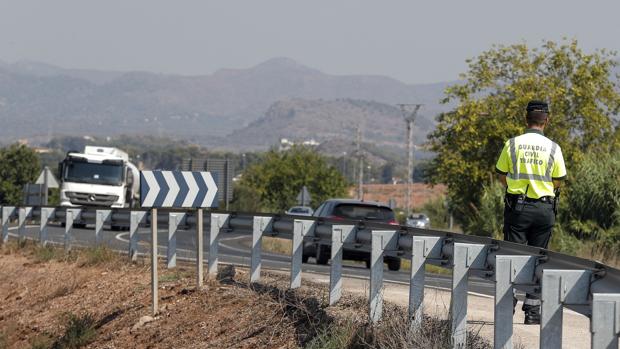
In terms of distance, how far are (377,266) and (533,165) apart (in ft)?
5.45

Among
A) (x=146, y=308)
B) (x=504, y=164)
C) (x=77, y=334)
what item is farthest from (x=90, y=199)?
(x=504, y=164)

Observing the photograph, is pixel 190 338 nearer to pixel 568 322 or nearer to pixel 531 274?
pixel 568 322

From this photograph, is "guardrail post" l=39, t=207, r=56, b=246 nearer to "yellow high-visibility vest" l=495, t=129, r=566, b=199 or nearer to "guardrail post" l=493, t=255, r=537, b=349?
"yellow high-visibility vest" l=495, t=129, r=566, b=199

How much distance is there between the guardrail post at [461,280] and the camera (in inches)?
355

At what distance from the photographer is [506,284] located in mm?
8273

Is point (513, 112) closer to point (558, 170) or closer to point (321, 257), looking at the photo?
point (321, 257)

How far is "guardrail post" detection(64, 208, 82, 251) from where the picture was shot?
73.8 feet

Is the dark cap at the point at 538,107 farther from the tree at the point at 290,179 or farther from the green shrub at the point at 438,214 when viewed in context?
the tree at the point at 290,179

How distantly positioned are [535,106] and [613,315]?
4955 millimetres

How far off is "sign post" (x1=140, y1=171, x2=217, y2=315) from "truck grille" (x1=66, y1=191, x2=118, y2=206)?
99.5ft

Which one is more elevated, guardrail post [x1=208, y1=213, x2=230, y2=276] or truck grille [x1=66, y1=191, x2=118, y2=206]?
guardrail post [x1=208, y1=213, x2=230, y2=276]

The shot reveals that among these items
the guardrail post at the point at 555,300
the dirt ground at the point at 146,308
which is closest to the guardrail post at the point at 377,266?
the dirt ground at the point at 146,308

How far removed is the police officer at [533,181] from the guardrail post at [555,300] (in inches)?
144

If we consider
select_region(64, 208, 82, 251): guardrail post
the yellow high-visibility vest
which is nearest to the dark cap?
the yellow high-visibility vest
